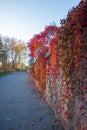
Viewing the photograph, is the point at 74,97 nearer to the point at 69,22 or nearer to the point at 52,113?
the point at 69,22

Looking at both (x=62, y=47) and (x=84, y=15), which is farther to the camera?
(x=62, y=47)

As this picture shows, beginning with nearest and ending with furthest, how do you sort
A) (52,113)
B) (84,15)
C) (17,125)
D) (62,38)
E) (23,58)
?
(84,15) → (62,38) → (17,125) → (52,113) → (23,58)

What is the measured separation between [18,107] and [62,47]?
4505 mm

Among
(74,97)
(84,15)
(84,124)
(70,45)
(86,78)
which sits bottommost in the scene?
(84,124)

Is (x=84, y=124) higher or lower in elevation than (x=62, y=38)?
lower

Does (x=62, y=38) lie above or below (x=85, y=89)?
above

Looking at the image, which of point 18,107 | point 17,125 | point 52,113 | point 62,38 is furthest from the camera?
point 18,107

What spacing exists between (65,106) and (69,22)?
240cm

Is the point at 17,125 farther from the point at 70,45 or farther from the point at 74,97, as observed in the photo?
the point at 70,45

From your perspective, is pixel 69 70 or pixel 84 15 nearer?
pixel 84 15

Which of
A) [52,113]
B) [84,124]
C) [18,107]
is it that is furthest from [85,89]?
[18,107]

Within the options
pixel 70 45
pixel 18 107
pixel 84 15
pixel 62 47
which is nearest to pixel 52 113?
pixel 18 107

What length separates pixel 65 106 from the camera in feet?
21.2

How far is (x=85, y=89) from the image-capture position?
459cm
